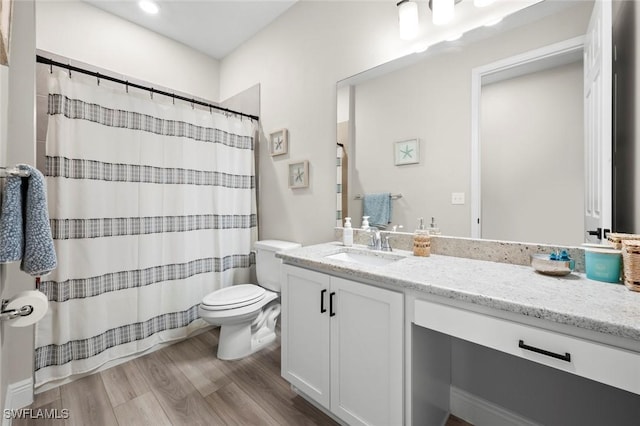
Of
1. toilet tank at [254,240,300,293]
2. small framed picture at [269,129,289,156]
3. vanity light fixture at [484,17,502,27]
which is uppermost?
vanity light fixture at [484,17,502,27]

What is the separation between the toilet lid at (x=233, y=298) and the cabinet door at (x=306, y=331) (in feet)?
1.61

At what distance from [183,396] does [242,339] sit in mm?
478

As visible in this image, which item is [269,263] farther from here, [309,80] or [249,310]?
[309,80]

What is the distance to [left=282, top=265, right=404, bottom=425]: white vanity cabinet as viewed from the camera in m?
1.07

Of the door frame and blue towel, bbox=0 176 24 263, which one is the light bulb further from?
blue towel, bbox=0 176 24 263

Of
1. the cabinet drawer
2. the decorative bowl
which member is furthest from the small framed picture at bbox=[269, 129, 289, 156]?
the decorative bowl

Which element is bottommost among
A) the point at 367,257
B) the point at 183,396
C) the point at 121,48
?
the point at 183,396

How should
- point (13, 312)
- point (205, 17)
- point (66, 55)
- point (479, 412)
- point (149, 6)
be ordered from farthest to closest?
point (205, 17) < point (149, 6) < point (66, 55) < point (479, 412) < point (13, 312)

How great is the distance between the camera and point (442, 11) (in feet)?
4.44

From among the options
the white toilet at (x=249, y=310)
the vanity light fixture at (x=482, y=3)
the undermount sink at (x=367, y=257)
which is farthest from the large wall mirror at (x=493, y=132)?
the white toilet at (x=249, y=310)

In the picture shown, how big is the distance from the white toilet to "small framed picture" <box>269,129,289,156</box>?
2.60 ft

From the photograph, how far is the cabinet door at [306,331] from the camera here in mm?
1313

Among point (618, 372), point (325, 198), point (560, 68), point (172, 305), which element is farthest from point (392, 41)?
point (172, 305)

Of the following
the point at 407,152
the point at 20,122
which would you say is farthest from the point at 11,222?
the point at 407,152
